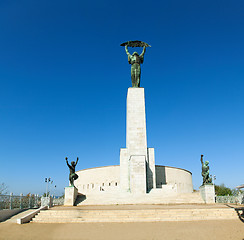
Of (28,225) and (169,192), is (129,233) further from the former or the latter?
(169,192)

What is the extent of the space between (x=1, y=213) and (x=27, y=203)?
12.7 feet

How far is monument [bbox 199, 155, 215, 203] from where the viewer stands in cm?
1722

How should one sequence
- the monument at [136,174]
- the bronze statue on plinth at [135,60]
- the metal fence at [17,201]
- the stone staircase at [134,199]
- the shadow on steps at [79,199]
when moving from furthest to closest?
the bronze statue on plinth at [135,60], the monument at [136,174], the shadow on steps at [79,199], the stone staircase at [134,199], the metal fence at [17,201]

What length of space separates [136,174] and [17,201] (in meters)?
10.3

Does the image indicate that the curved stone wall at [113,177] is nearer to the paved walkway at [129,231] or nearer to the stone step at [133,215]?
the stone step at [133,215]

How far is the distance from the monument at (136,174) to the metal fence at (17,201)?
10.4 ft

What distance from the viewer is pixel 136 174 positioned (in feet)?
68.2

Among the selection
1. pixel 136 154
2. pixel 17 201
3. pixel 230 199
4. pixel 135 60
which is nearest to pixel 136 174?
pixel 136 154

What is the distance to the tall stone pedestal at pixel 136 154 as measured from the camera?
68.1 feet

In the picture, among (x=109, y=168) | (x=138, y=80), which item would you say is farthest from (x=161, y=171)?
(x=138, y=80)

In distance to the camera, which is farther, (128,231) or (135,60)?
(135,60)

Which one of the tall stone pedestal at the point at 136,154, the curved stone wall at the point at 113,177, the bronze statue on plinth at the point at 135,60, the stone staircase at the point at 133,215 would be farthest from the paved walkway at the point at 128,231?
the curved stone wall at the point at 113,177

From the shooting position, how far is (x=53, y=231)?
32.2ft

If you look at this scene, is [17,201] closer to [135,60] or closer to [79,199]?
[79,199]
